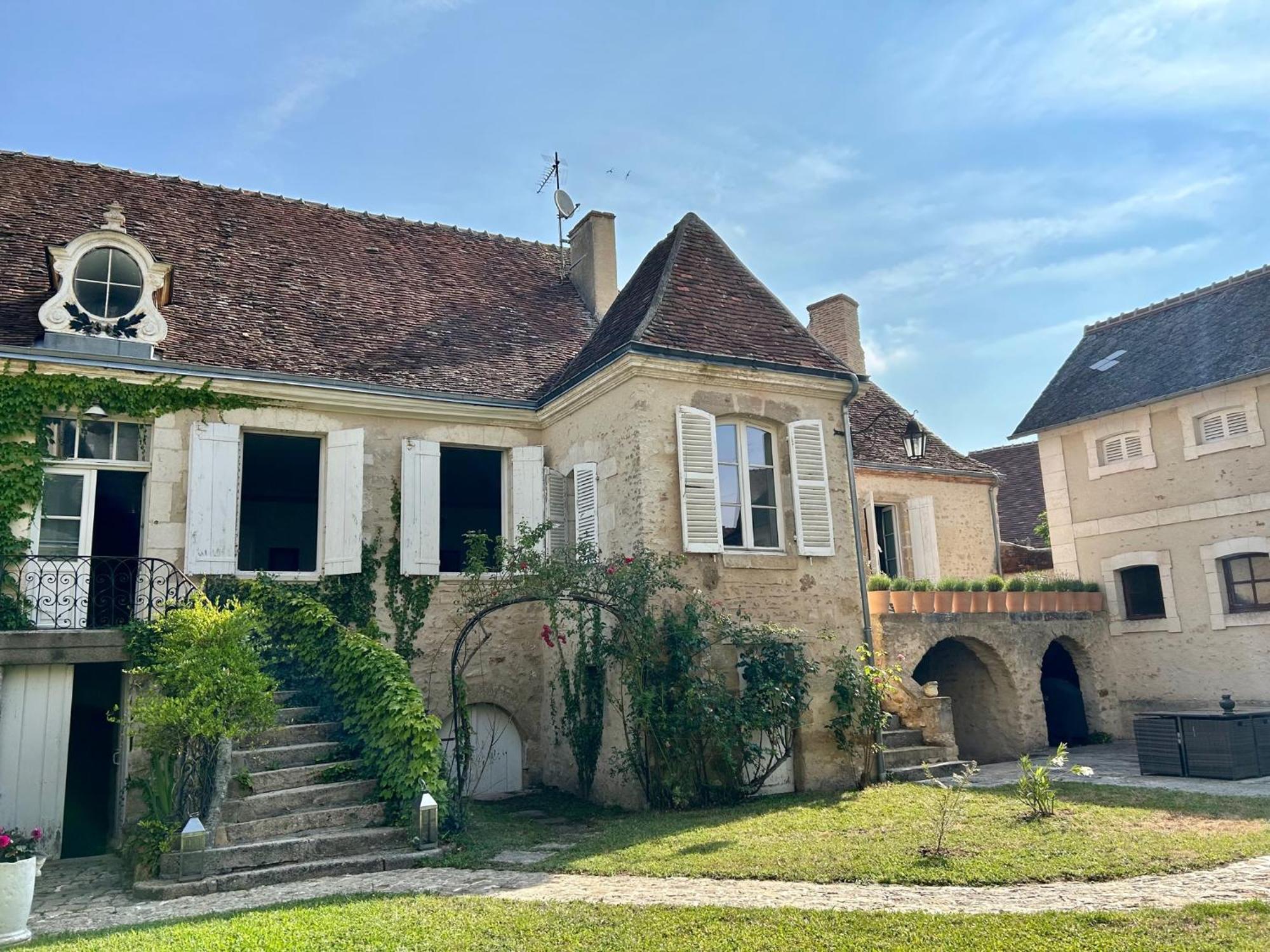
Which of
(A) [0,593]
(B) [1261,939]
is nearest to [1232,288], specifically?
(B) [1261,939]

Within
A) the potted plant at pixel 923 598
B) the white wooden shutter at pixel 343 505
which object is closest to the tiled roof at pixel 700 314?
the white wooden shutter at pixel 343 505

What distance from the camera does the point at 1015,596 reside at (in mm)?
13719

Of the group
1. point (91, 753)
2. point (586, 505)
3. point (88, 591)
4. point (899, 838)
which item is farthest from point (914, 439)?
point (91, 753)

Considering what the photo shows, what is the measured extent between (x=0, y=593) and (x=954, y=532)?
42.4ft

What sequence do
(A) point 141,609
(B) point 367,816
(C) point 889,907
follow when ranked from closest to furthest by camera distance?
(C) point 889,907 < (B) point 367,816 < (A) point 141,609

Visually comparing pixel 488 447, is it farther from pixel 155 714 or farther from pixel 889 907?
pixel 889 907

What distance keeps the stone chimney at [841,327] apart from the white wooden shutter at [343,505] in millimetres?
9423

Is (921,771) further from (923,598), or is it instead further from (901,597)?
(923,598)

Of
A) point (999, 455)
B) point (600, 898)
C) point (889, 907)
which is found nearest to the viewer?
point (889, 907)

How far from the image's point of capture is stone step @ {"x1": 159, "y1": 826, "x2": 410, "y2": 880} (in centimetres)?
668

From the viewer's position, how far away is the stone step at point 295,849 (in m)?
6.68

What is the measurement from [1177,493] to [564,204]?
1082 centimetres

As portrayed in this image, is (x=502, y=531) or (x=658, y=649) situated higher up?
(x=502, y=531)

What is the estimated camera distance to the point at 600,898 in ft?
19.1
